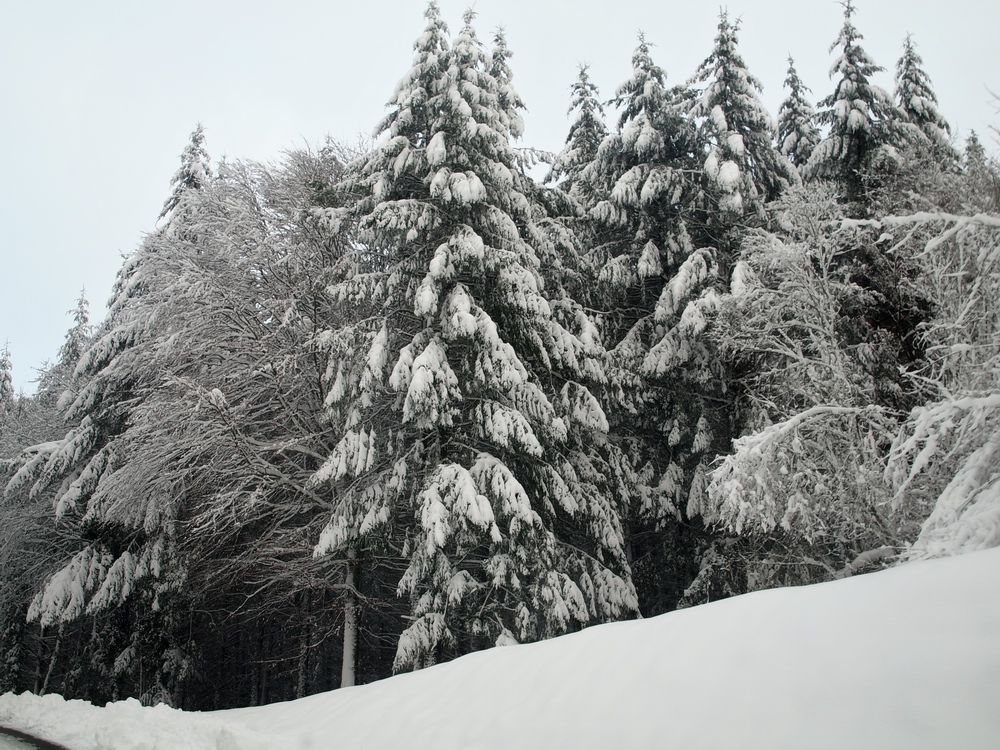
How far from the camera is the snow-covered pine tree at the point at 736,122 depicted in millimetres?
15438

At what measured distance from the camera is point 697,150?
1758cm

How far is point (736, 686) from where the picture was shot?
3.99 meters

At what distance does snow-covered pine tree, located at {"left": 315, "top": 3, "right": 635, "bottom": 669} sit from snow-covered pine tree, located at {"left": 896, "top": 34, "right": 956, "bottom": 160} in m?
12.4

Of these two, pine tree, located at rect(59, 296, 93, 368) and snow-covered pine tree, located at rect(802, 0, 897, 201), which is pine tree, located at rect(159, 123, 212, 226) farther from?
snow-covered pine tree, located at rect(802, 0, 897, 201)

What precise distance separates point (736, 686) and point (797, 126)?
20.9 metres

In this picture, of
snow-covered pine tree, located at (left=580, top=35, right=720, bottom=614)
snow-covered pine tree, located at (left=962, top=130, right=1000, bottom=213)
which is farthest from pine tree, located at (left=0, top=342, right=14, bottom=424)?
snow-covered pine tree, located at (left=962, top=130, right=1000, bottom=213)

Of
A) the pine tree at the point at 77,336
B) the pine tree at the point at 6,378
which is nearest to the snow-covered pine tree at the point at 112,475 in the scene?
the pine tree at the point at 77,336

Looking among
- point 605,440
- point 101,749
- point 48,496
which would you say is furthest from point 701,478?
point 48,496

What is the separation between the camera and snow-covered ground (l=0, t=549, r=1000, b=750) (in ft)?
10.9

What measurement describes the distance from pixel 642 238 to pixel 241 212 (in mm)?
9427

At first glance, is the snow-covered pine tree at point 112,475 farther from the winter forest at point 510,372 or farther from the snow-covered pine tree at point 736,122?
the snow-covered pine tree at point 736,122

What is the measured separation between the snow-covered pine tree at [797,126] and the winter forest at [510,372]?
2484 millimetres

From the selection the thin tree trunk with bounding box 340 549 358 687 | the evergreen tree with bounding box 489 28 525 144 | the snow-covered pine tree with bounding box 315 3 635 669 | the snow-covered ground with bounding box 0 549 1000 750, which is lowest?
the snow-covered ground with bounding box 0 549 1000 750

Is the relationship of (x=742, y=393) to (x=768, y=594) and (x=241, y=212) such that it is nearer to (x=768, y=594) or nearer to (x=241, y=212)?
(x=768, y=594)
